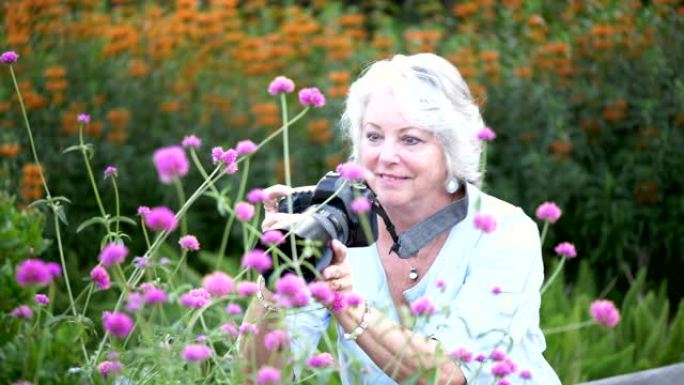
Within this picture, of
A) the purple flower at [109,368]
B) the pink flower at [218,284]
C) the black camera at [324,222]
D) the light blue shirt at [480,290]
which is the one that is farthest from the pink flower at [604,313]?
the purple flower at [109,368]

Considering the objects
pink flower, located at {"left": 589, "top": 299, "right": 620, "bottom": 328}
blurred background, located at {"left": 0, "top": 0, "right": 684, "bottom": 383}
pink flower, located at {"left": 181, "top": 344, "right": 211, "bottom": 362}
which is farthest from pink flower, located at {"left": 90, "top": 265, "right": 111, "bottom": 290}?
blurred background, located at {"left": 0, "top": 0, "right": 684, "bottom": 383}

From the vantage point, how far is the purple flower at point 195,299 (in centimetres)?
176

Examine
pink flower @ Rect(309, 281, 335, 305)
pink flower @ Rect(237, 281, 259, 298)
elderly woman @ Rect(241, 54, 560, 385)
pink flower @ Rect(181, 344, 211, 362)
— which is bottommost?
elderly woman @ Rect(241, 54, 560, 385)

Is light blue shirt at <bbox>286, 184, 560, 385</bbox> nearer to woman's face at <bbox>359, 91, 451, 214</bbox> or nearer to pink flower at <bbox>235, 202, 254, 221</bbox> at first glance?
woman's face at <bbox>359, 91, 451, 214</bbox>

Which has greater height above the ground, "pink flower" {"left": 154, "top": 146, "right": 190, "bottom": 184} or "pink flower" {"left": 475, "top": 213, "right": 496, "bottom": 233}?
"pink flower" {"left": 154, "top": 146, "right": 190, "bottom": 184}

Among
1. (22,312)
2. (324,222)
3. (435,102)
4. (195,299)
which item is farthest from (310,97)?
(22,312)

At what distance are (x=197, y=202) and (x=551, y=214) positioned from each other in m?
2.78

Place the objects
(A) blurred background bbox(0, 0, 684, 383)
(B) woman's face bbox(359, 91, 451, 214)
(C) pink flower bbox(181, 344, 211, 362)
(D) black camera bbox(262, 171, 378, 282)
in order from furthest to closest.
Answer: (A) blurred background bbox(0, 0, 684, 383), (B) woman's face bbox(359, 91, 451, 214), (D) black camera bbox(262, 171, 378, 282), (C) pink flower bbox(181, 344, 211, 362)

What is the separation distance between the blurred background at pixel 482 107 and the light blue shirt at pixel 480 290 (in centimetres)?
152

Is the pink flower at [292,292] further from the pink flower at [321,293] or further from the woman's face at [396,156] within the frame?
the woman's face at [396,156]

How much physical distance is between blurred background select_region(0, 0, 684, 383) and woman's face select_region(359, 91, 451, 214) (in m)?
1.60

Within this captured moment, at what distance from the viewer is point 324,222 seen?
2.05 m

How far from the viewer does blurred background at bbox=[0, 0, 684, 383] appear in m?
4.36

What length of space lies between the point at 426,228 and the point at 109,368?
92cm
